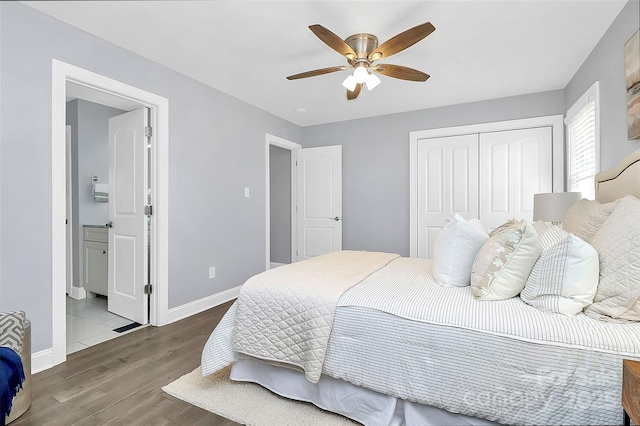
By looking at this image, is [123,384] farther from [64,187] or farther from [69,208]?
[69,208]

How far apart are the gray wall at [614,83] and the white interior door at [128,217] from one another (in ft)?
Answer: 10.8

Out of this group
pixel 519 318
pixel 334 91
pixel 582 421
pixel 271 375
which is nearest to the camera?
pixel 582 421

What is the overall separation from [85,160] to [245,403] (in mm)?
3284

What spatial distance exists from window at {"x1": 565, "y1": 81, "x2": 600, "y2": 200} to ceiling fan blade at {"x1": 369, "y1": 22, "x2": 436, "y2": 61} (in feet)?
4.76

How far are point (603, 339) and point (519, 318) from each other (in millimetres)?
231

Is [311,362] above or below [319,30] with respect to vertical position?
below

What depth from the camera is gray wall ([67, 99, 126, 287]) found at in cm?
338

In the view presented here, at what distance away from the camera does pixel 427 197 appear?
383 centimetres

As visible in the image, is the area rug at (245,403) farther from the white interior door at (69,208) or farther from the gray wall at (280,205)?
the gray wall at (280,205)

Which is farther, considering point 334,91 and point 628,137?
point 334,91

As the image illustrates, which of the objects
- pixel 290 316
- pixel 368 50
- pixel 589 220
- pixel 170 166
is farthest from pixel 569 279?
pixel 170 166

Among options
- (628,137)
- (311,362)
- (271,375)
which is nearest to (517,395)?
(311,362)

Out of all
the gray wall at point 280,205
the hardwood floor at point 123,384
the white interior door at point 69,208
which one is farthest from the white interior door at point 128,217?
the gray wall at point 280,205

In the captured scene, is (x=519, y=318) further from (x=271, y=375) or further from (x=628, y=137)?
(x=628, y=137)
